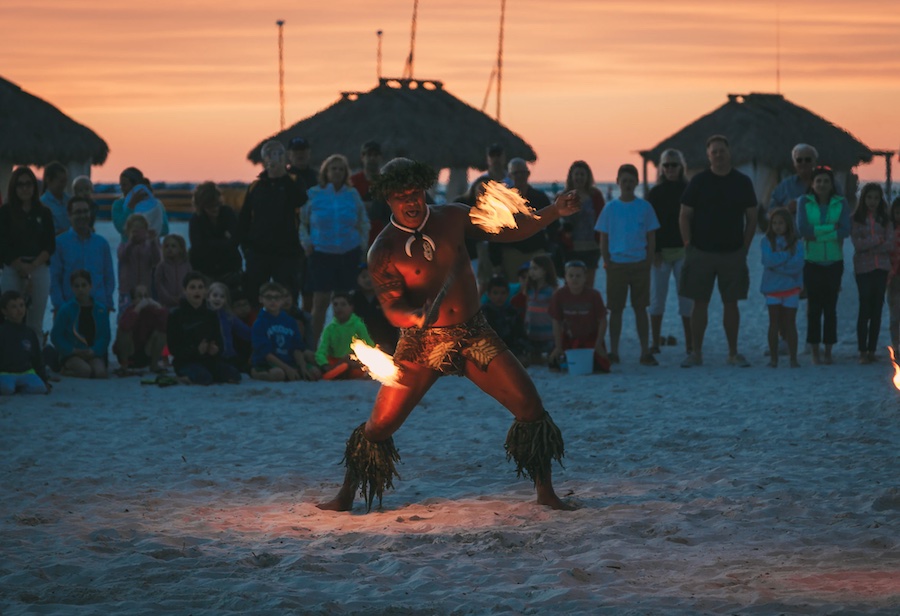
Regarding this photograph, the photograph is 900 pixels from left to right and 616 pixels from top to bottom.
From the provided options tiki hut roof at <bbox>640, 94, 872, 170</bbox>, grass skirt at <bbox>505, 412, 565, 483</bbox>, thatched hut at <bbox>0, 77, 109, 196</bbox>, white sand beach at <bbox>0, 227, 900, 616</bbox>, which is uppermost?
tiki hut roof at <bbox>640, 94, 872, 170</bbox>

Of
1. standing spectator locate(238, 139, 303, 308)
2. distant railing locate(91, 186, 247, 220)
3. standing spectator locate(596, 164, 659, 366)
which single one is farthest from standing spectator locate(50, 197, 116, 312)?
distant railing locate(91, 186, 247, 220)

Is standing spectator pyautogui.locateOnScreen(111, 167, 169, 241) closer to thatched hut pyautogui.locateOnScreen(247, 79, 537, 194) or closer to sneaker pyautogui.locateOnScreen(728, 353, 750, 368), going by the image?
sneaker pyautogui.locateOnScreen(728, 353, 750, 368)

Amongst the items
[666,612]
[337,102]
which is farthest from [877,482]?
[337,102]

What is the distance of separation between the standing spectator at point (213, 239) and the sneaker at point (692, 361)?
159 inches

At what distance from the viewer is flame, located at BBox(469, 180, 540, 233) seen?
19.1ft

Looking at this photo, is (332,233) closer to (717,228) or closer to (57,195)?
(57,195)

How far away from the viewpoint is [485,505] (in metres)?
6.19

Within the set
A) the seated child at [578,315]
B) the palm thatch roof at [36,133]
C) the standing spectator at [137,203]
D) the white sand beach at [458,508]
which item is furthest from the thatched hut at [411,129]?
the white sand beach at [458,508]

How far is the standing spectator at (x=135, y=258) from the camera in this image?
11.7 m

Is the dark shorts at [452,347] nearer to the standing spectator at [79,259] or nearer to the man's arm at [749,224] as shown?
the man's arm at [749,224]

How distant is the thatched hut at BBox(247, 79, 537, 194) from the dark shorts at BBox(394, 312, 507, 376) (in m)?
20.0

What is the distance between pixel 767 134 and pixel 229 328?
75.6 feet

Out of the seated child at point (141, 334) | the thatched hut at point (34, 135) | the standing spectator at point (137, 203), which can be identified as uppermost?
the thatched hut at point (34, 135)

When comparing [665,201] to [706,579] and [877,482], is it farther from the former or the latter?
[706,579]
